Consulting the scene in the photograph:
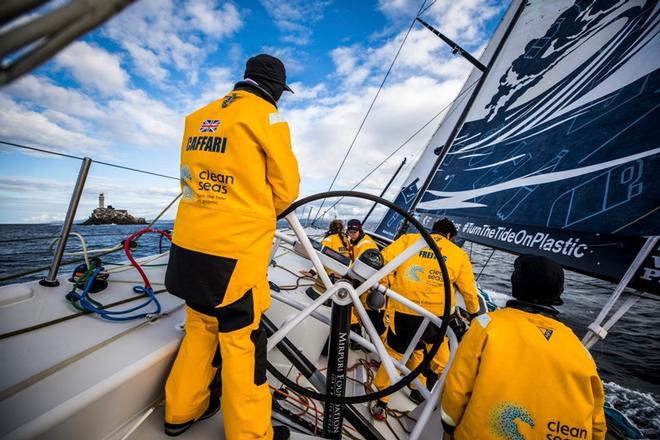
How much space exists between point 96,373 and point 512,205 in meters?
3.53

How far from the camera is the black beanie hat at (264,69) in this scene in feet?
4.30

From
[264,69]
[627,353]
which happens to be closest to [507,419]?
[264,69]

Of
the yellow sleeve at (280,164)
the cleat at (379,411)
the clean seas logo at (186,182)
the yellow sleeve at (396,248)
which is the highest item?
the yellow sleeve at (280,164)

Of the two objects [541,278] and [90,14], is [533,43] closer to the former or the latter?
[541,278]

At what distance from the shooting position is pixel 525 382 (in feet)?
3.73

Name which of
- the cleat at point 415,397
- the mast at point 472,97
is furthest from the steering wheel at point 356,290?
the mast at point 472,97

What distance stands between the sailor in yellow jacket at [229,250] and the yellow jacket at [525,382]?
97 centimetres

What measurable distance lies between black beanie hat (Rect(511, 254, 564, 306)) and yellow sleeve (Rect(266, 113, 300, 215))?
45.1 inches

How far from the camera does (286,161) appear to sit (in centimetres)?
117

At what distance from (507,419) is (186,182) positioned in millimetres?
1795

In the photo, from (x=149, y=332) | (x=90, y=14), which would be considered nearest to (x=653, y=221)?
(x=90, y=14)

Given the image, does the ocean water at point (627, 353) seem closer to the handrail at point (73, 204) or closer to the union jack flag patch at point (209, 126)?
the handrail at point (73, 204)

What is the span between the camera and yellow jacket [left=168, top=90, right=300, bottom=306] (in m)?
1.08

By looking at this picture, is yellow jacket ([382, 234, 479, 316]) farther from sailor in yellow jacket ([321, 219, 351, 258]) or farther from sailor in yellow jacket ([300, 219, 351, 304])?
sailor in yellow jacket ([321, 219, 351, 258])
